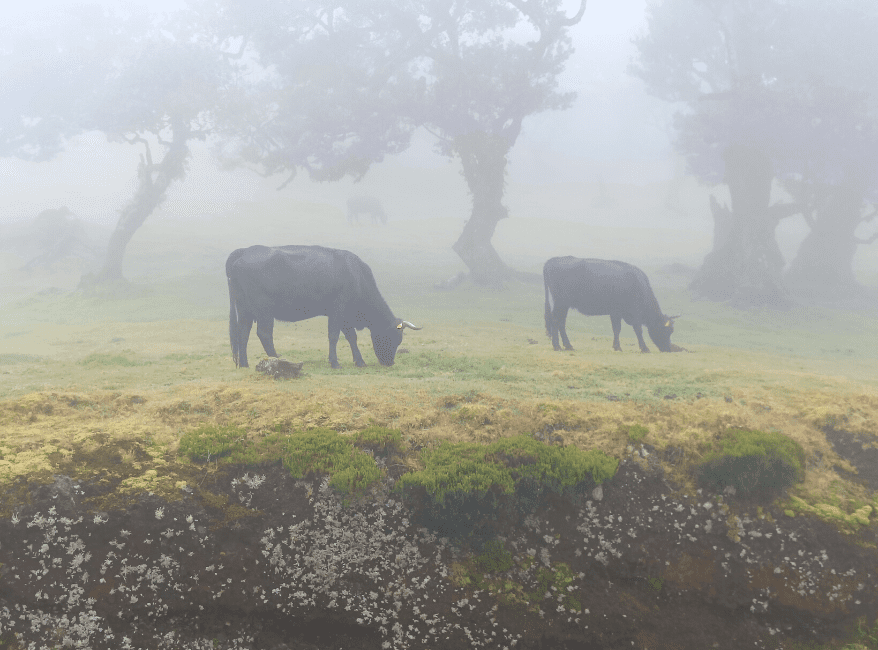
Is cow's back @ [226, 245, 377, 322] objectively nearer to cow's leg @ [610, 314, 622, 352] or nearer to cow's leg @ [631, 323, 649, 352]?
cow's leg @ [610, 314, 622, 352]

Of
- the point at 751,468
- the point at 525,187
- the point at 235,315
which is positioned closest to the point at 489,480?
the point at 751,468

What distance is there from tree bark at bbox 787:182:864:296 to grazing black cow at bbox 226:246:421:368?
26.3m

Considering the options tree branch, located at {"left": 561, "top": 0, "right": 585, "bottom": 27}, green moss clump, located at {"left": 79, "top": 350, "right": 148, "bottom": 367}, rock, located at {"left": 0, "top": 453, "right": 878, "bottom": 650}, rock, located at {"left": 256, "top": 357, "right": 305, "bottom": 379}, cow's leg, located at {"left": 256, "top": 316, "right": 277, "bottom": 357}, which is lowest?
rock, located at {"left": 0, "top": 453, "right": 878, "bottom": 650}

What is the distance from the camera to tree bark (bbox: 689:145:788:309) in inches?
1069

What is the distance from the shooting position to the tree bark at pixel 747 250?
27156mm

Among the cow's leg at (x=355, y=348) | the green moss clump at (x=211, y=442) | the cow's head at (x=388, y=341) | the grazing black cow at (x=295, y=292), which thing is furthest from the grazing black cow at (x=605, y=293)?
the green moss clump at (x=211, y=442)

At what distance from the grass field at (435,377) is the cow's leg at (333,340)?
263 millimetres

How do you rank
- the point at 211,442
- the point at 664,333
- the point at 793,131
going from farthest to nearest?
the point at 793,131
the point at 664,333
the point at 211,442

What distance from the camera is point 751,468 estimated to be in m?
6.70

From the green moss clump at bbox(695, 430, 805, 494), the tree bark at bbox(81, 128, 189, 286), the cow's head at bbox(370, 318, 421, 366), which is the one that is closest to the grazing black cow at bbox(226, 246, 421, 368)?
the cow's head at bbox(370, 318, 421, 366)

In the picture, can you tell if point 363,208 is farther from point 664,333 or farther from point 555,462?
point 555,462

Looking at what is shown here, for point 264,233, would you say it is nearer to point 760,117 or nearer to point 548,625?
point 760,117

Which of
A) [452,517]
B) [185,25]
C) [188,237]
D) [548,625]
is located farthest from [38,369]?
[188,237]

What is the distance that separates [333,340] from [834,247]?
2905 centimetres
